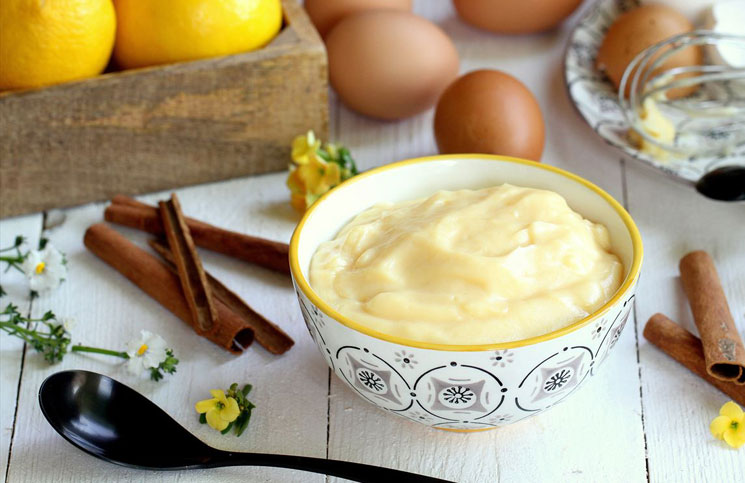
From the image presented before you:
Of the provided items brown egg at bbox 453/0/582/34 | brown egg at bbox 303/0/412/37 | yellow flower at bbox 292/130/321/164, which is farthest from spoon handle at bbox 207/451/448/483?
brown egg at bbox 453/0/582/34

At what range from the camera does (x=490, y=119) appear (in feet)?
4.10

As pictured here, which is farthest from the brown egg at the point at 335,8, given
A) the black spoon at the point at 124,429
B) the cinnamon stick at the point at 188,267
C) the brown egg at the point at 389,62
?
the black spoon at the point at 124,429

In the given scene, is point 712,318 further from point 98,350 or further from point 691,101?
point 98,350

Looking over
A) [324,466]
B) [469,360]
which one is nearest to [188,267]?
[324,466]

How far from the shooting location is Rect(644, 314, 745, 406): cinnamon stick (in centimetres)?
97

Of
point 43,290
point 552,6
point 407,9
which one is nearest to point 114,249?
point 43,290

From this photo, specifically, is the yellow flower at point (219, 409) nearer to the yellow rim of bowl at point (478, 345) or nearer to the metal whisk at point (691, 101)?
the yellow rim of bowl at point (478, 345)

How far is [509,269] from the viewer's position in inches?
33.5

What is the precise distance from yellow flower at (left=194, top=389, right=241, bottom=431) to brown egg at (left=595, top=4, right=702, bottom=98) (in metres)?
0.90

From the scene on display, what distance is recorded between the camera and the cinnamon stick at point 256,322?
3.50 feet

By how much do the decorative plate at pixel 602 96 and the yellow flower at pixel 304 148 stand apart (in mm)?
446

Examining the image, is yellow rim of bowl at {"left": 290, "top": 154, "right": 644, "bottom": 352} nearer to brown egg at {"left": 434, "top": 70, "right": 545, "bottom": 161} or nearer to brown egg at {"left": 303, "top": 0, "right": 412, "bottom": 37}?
brown egg at {"left": 434, "top": 70, "right": 545, "bottom": 161}

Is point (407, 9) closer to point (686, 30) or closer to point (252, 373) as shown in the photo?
point (686, 30)

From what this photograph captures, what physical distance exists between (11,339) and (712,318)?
2.86 feet
